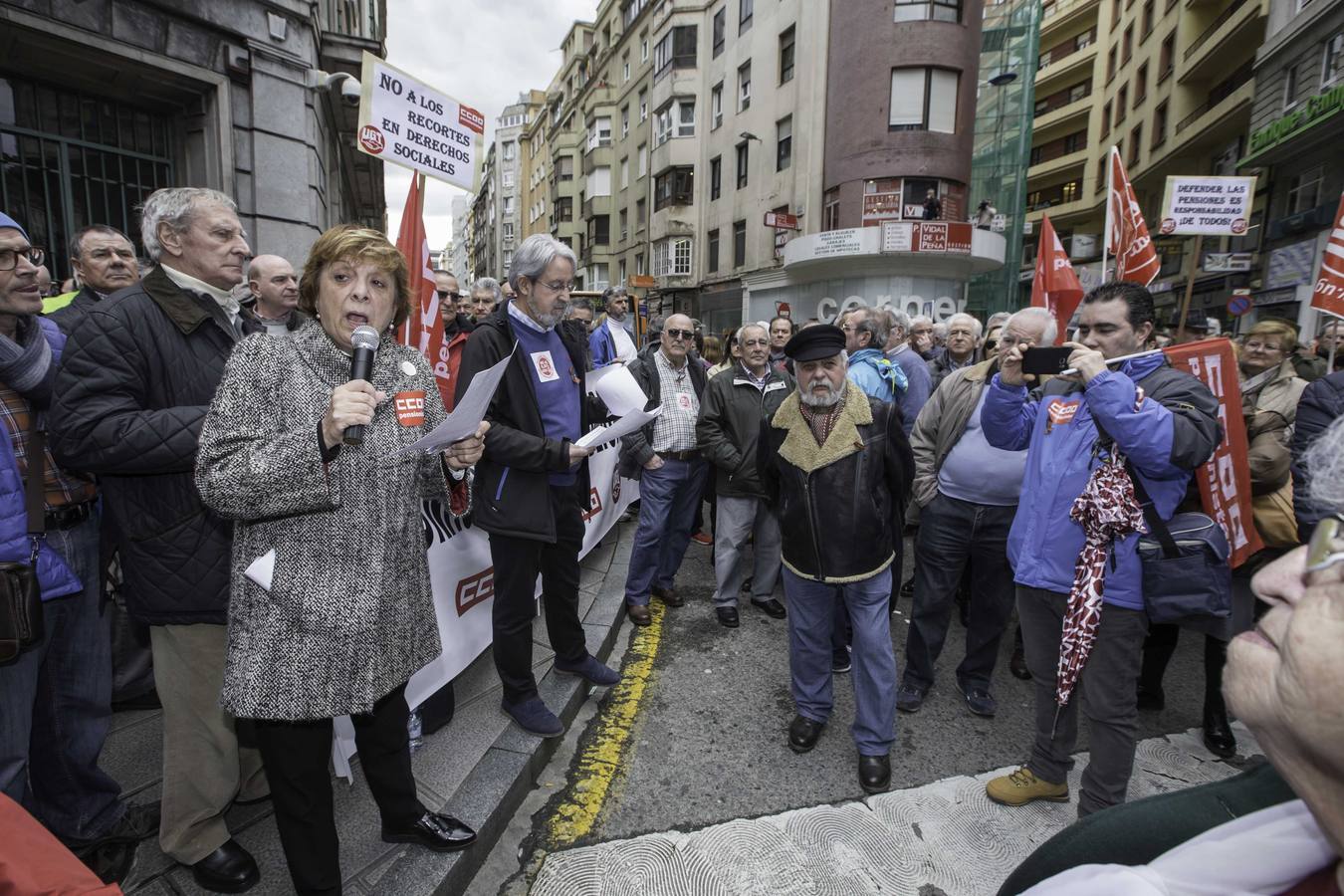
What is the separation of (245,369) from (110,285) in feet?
8.43

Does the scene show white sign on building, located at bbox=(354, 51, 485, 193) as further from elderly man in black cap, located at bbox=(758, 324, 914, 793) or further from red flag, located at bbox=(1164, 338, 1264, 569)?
red flag, located at bbox=(1164, 338, 1264, 569)

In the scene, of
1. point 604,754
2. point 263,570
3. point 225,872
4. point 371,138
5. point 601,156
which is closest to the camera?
point 263,570

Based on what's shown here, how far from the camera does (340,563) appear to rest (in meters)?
1.90

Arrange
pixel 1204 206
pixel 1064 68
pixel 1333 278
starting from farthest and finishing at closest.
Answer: pixel 1064 68, pixel 1204 206, pixel 1333 278

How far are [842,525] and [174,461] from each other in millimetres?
2613

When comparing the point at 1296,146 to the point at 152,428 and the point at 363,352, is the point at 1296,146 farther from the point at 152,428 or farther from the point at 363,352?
the point at 152,428

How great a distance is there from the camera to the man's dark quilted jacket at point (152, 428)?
1913 millimetres

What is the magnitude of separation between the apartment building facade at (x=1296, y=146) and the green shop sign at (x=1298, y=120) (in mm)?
23

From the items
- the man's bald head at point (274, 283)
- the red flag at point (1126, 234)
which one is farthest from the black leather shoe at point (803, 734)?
the red flag at point (1126, 234)

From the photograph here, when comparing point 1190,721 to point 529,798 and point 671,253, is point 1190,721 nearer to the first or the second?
point 529,798

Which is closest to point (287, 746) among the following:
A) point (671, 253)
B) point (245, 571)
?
point (245, 571)

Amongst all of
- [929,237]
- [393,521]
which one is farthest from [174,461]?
[929,237]

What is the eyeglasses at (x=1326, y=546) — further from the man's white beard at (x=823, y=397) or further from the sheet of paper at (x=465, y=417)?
the man's white beard at (x=823, y=397)

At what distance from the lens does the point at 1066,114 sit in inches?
1515
